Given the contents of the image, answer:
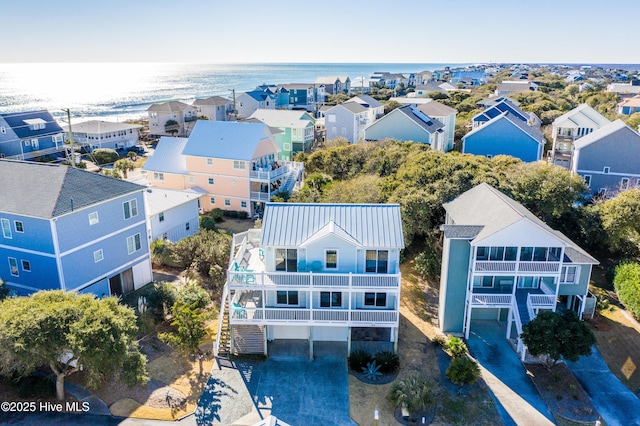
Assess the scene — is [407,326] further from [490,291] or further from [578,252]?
[578,252]

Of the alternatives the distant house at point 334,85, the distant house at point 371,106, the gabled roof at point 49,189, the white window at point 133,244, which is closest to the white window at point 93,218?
the gabled roof at point 49,189

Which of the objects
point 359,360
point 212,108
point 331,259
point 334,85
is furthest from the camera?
point 334,85

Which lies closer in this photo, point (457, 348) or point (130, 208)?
point (457, 348)

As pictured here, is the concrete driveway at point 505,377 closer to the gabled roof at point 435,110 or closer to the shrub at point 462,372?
the shrub at point 462,372

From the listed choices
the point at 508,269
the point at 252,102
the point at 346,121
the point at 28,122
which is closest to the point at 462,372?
the point at 508,269

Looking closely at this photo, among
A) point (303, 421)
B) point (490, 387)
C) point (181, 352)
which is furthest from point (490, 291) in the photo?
point (181, 352)

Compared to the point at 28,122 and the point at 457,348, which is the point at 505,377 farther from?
the point at 28,122

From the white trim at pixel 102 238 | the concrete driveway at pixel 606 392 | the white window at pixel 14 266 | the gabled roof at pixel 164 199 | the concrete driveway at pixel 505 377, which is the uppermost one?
the white trim at pixel 102 238
